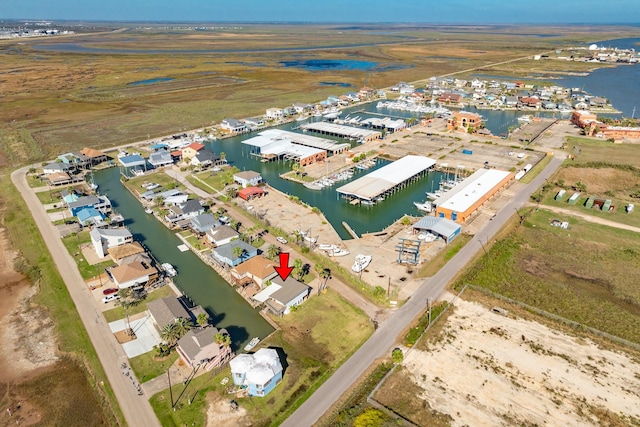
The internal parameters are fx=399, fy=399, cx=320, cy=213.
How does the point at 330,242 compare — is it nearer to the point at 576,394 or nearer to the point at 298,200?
the point at 298,200

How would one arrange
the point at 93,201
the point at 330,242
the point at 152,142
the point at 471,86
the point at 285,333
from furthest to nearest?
1. the point at 471,86
2. the point at 152,142
3. the point at 93,201
4. the point at 330,242
5. the point at 285,333

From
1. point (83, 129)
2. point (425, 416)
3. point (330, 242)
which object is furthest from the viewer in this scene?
point (83, 129)

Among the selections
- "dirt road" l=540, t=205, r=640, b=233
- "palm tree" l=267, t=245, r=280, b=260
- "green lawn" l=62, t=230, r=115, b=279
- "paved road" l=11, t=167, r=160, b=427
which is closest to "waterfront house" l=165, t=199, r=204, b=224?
"green lawn" l=62, t=230, r=115, b=279

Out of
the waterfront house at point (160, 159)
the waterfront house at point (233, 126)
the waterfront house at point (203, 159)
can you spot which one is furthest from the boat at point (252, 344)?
the waterfront house at point (233, 126)

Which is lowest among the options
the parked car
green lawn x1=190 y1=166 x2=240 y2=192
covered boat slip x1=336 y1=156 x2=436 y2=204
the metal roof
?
the parked car

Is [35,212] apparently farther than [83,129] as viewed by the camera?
No

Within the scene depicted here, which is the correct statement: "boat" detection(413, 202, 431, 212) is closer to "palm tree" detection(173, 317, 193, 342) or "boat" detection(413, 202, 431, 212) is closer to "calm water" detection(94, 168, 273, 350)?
"calm water" detection(94, 168, 273, 350)

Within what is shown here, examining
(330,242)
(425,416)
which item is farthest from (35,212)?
(425,416)

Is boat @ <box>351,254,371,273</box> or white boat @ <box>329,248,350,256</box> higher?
boat @ <box>351,254,371,273</box>
